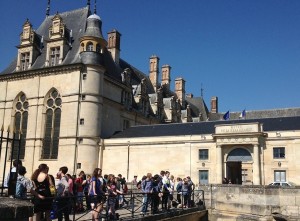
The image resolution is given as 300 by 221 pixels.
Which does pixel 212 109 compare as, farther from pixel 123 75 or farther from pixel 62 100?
pixel 62 100

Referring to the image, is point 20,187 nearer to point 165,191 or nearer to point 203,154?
point 165,191

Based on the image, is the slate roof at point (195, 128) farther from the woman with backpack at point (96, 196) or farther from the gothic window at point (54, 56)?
the woman with backpack at point (96, 196)

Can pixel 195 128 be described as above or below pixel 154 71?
below

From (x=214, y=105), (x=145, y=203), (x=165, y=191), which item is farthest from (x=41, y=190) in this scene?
(x=214, y=105)

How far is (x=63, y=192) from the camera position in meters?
12.3

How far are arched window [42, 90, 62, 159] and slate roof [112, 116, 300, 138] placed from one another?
5.82m

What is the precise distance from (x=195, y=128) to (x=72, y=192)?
23.1 metres

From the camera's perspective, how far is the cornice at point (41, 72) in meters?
34.2

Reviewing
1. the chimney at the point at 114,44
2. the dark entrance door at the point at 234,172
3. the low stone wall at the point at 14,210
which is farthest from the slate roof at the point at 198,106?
the low stone wall at the point at 14,210

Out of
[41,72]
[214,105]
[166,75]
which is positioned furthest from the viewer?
[214,105]

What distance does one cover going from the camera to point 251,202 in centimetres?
2195

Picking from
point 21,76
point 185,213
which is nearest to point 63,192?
point 185,213

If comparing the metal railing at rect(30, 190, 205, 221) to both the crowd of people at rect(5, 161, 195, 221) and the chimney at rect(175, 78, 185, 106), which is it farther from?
the chimney at rect(175, 78, 185, 106)

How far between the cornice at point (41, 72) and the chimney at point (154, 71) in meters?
21.0
